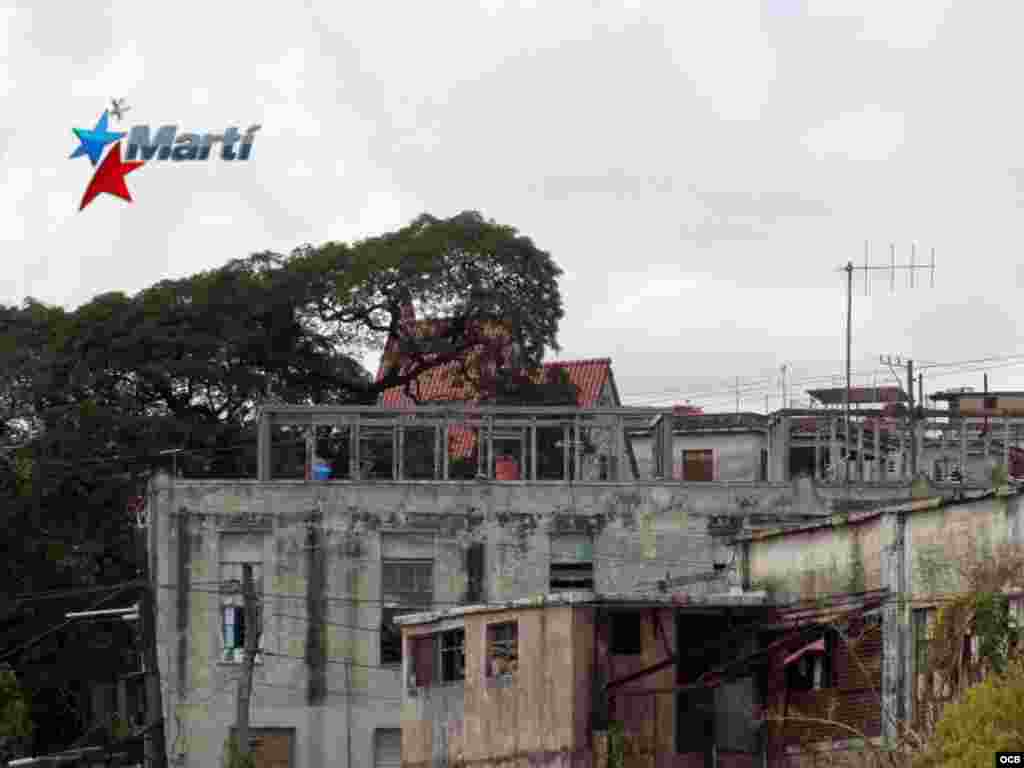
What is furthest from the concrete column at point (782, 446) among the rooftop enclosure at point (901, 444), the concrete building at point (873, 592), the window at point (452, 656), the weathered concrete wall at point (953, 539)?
the weathered concrete wall at point (953, 539)

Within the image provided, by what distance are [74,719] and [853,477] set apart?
2037 cm

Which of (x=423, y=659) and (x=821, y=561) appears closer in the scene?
(x=821, y=561)

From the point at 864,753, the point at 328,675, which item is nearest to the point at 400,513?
the point at 328,675

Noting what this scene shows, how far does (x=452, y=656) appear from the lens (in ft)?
138

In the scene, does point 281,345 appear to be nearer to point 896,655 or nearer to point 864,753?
point 896,655

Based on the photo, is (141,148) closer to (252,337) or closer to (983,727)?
(252,337)

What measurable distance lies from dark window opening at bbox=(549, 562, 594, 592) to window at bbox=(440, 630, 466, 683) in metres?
7.72

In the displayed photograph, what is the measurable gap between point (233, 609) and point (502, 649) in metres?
10.9

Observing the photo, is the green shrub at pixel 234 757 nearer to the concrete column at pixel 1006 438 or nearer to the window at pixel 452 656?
the window at pixel 452 656

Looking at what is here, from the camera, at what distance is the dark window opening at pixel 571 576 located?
4981 cm

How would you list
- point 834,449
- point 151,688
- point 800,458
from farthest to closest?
point 800,458 → point 834,449 → point 151,688

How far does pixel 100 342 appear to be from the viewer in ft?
211

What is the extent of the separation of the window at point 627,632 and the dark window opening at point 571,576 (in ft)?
33.5

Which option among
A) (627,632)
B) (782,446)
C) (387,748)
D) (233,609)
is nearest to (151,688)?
(627,632)
